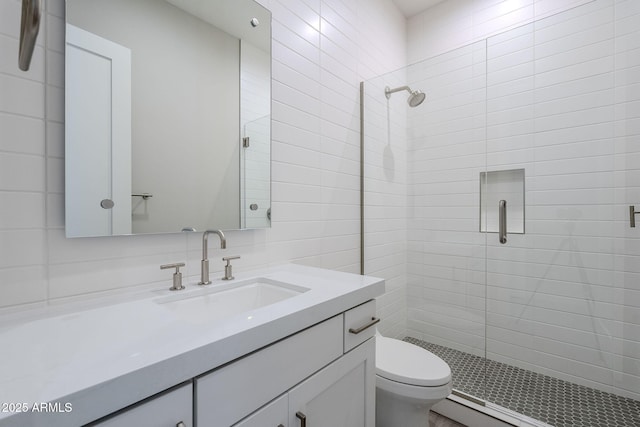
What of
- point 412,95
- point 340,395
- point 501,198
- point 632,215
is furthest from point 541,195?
point 340,395

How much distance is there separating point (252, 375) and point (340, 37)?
75.5 inches

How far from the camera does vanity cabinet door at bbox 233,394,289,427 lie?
66cm

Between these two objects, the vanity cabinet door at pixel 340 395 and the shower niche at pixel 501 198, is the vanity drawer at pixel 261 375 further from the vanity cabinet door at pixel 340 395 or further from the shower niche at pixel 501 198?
the shower niche at pixel 501 198

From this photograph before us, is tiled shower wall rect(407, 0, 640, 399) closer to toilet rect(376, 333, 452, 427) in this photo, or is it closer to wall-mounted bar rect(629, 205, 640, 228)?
wall-mounted bar rect(629, 205, 640, 228)

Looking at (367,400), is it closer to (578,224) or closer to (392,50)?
(578,224)

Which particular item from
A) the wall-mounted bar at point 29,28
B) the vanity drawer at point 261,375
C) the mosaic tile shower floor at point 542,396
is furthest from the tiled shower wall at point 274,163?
the mosaic tile shower floor at point 542,396

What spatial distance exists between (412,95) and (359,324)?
5.72ft

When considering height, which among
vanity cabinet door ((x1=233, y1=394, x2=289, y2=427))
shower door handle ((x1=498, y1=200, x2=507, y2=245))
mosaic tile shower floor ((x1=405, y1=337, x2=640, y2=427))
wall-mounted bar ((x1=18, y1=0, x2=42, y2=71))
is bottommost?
mosaic tile shower floor ((x1=405, y1=337, x2=640, y2=427))

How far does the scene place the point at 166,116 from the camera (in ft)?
3.49

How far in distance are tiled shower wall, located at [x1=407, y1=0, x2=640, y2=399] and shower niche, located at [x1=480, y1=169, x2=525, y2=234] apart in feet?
0.14

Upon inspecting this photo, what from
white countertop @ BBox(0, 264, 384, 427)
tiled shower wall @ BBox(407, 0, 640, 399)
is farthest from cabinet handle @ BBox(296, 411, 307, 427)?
tiled shower wall @ BBox(407, 0, 640, 399)

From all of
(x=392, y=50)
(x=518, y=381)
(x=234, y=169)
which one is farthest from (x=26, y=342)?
(x=392, y=50)

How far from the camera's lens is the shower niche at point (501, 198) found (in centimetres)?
192

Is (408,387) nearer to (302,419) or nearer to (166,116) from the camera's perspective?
(302,419)
